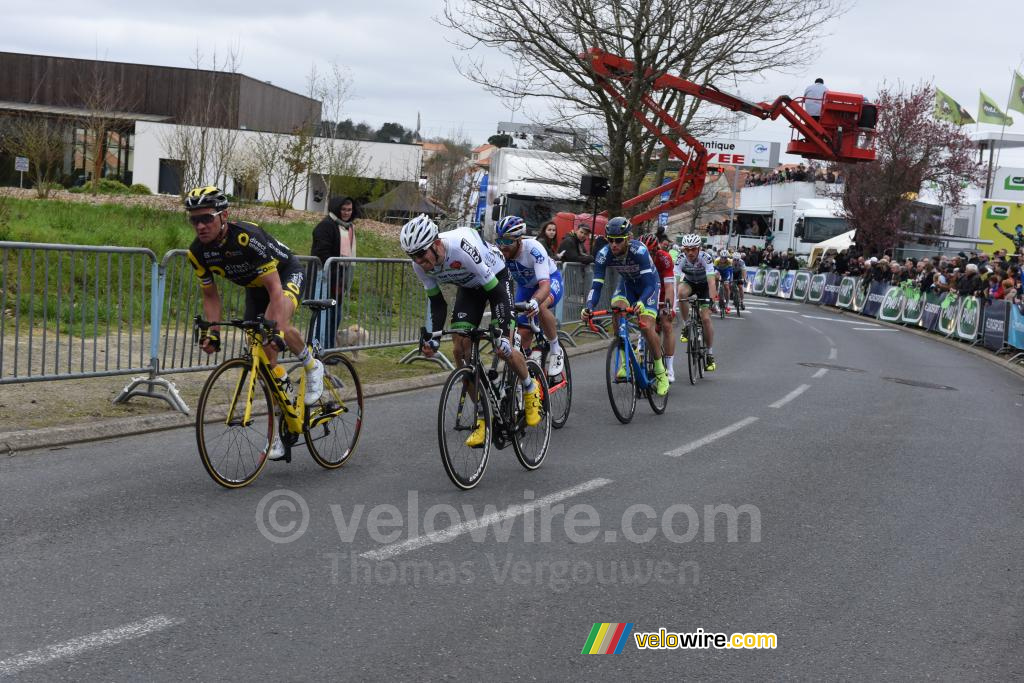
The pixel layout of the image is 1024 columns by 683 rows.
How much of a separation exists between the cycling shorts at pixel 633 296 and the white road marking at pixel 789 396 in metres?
2.42

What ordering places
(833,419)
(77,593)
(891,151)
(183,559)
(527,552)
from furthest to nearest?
(891,151), (833,419), (527,552), (183,559), (77,593)

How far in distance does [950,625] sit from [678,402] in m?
7.30

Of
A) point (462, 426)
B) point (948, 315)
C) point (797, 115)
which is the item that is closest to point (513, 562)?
point (462, 426)

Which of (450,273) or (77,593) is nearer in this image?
(77,593)

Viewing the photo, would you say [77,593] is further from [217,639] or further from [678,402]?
[678,402]

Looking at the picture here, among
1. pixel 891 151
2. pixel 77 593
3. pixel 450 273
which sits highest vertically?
pixel 891 151

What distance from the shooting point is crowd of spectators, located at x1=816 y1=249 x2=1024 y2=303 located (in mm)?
23562

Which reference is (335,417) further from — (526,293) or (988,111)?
(988,111)

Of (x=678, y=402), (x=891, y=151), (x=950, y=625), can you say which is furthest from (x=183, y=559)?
(x=891, y=151)

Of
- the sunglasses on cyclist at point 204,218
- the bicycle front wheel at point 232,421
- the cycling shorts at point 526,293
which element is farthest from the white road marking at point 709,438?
the sunglasses on cyclist at point 204,218

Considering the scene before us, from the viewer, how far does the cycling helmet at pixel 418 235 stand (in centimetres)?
677

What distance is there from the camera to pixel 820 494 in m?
7.79

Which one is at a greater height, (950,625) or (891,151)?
(891,151)

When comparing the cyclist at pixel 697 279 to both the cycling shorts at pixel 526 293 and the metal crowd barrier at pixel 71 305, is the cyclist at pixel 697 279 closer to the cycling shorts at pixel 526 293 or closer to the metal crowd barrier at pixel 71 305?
the cycling shorts at pixel 526 293
